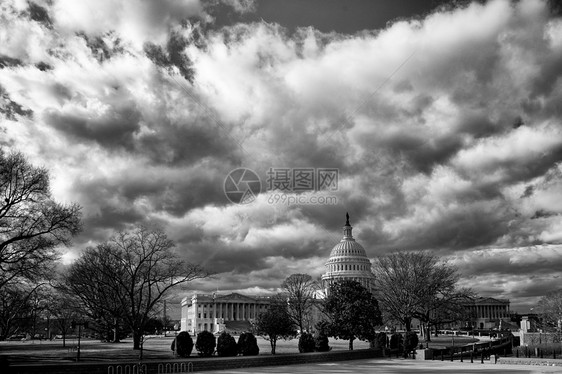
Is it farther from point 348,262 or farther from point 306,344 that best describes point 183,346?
point 348,262

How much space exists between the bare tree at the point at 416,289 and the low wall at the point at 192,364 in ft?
82.3

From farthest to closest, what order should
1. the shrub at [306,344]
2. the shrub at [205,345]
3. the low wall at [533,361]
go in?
the shrub at [306,344] → the low wall at [533,361] → the shrub at [205,345]

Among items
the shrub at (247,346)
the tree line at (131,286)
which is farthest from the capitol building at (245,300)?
the shrub at (247,346)

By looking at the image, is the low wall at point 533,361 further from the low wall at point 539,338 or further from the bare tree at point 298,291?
the bare tree at point 298,291

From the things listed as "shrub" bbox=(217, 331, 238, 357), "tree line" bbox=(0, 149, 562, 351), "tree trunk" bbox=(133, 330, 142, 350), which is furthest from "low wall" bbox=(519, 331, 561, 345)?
"tree trunk" bbox=(133, 330, 142, 350)

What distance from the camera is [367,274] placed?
166500 millimetres

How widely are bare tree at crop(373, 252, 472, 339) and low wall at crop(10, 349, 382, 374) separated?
25.1m

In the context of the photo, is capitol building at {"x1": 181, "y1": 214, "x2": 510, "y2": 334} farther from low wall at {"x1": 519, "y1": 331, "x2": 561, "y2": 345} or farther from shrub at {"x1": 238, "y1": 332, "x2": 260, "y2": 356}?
shrub at {"x1": 238, "y1": 332, "x2": 260, "y2": 356}

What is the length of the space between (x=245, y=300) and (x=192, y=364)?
152606 millimetres

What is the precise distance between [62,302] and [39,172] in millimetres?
33426

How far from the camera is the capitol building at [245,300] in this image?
568 ft

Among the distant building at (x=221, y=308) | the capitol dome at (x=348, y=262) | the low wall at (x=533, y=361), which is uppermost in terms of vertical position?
the capitol dome at (x=348, y=262)

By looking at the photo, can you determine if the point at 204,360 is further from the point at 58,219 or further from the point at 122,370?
the point at 58,219

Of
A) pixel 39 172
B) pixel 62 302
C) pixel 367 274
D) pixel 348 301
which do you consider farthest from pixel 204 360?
pixel 367 274
